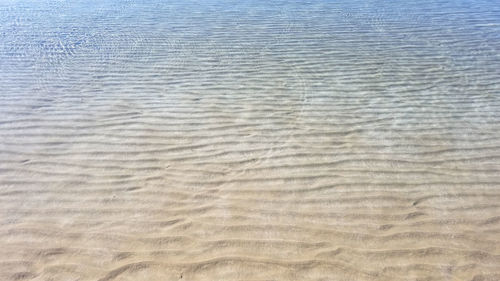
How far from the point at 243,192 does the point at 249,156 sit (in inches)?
25.9

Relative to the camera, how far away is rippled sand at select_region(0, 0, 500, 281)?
3340 mm

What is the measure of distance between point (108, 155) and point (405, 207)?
3.42m

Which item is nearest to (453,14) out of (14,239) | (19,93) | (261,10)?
(261,10)

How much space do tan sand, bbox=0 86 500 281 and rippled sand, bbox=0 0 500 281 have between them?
0.06 feet

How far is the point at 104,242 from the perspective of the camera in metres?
3.45

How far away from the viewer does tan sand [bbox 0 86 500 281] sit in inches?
129

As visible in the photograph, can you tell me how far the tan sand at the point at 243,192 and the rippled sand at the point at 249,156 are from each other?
0.02 meters

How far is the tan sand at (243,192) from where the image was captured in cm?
327

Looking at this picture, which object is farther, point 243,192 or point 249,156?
point 249,156

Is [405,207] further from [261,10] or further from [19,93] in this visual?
[261,10]

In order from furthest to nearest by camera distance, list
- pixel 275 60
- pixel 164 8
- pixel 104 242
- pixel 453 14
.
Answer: pixel 164 8
pixel 453 14
pixel 275 60
pixel 104 242

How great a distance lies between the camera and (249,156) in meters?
4.59

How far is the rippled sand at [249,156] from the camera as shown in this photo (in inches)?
131

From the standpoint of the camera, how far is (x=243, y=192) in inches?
159
